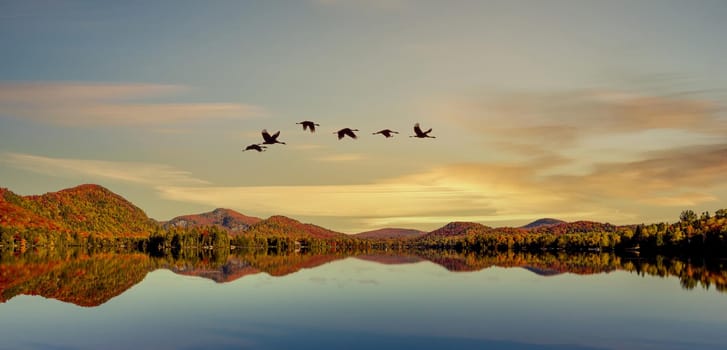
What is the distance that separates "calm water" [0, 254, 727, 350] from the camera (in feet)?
106

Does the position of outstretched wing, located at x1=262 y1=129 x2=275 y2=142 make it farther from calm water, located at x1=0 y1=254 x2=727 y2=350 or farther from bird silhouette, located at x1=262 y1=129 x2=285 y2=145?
calm water, located at x1=0 y1=254 x2=727 y2=350

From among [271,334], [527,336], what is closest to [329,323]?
[271,334]

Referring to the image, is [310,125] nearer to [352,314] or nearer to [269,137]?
[269,137]

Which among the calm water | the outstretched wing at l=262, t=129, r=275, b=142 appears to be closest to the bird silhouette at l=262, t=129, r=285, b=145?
the outstretched wing at l=262, t=129, r=275, b=142

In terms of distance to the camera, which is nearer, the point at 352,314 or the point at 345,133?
the point at 345,133

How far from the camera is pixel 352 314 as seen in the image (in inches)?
1661

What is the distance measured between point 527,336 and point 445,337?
4.80m

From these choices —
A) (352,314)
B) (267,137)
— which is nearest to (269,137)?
(267,137)

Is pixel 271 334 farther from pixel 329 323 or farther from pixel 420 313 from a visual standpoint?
pixel 420 313

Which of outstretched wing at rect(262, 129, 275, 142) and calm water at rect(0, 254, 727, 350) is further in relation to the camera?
calm water at rect(0, 254, 727, 350)

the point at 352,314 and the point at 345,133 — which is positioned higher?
the point at 345,133

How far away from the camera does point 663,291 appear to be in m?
59.9

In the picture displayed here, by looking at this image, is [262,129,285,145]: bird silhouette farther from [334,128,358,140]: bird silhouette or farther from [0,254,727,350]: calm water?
[0,254,727,350]: calm water

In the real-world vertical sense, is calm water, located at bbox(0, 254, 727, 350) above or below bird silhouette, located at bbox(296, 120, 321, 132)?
below
